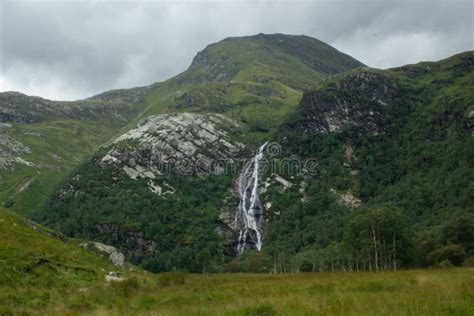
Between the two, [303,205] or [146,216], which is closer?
[146,216]

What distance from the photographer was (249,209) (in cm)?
17125

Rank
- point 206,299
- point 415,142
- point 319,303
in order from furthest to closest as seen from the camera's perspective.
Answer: point 415,142 → point 206,299 → point 319,303

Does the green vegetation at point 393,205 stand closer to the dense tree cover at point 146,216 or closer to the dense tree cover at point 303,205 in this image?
the dense tree cover at point 303,205

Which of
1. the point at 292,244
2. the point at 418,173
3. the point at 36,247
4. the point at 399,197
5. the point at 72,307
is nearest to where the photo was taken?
the point at 72,307

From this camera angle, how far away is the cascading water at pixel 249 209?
158 m

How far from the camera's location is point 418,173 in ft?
559

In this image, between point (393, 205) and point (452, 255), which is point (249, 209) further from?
point (452, 255)

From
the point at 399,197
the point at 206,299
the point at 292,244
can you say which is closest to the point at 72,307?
the point at 206,299

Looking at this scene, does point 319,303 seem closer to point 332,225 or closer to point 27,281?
point 27,281

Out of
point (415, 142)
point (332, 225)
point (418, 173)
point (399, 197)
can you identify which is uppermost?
point (415, 142)

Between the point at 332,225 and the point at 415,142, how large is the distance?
71667 mm

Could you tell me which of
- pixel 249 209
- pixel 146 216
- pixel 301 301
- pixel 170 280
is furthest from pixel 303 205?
pixel 301 301

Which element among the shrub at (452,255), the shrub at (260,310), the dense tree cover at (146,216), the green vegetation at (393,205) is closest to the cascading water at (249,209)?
the green vegetation at (393,205)

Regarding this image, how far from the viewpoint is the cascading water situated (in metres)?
158
